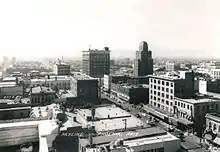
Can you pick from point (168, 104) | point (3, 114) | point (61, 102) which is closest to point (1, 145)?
point (3, 114)

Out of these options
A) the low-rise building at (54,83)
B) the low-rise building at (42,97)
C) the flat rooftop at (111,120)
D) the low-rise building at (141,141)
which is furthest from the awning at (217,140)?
the low-rise building at (54,83)

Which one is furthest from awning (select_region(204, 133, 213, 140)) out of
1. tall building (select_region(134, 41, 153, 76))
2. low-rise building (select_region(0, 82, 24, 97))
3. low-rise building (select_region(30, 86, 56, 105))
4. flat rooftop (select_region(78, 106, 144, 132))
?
tall building (select_region(134, 41, 153, 76))

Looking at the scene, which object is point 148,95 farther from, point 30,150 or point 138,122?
point 30,150

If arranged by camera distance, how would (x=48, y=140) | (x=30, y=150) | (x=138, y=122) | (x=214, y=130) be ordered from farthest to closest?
(x=214, y=130) → (x=138, y=122) → (x=30, y=150) → (x=48, y=140)

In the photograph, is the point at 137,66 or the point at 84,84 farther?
the point at 137,66

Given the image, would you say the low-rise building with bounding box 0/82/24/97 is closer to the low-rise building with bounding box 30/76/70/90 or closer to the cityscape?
the cityscape

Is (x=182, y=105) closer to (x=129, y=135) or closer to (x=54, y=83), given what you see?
(x=129, y=135)
